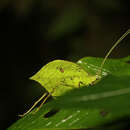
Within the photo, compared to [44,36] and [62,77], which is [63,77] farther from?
[44,36]

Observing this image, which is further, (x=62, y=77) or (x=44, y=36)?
(x=44, y=36)

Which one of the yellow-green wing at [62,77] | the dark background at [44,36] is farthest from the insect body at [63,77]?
the dark background at [44,36]

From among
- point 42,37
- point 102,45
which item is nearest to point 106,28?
point 102,45

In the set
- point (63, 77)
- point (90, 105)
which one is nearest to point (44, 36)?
A: point (63, 77)

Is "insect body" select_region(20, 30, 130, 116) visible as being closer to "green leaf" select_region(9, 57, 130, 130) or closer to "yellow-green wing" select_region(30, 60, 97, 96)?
"yellow-green wing" select_region(30, 60, 97, 96)

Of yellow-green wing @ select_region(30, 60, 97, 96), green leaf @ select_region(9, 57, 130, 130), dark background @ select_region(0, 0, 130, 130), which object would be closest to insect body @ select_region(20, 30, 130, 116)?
yellow-green wing @ select_region(30, 60, 97, 96)

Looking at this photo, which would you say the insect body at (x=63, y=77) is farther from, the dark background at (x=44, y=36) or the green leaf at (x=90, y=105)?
the dark background at (x=44, y=36)
